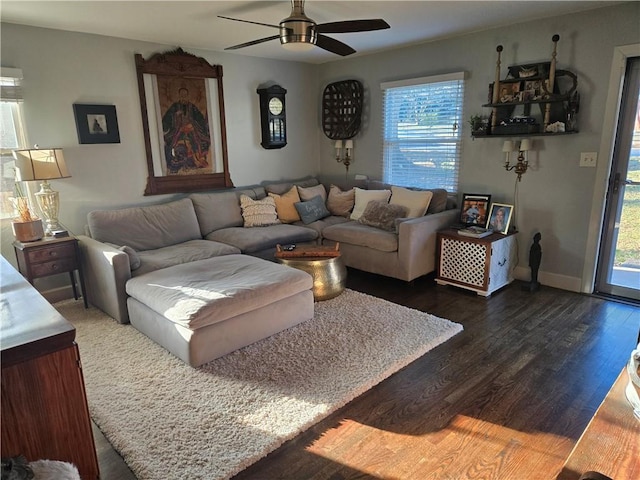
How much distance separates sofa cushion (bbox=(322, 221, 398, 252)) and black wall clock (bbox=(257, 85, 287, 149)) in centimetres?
148

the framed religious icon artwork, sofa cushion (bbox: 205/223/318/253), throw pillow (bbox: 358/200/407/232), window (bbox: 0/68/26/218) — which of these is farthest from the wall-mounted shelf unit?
window (bbox: 0/68/26/218)

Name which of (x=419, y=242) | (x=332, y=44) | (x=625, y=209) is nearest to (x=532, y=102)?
(x=625, y=209)

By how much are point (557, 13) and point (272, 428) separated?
3.89 metres

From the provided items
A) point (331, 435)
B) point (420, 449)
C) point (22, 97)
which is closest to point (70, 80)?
point (22, 97)

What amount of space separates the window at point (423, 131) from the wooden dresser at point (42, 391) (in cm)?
400

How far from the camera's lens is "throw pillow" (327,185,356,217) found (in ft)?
16.4

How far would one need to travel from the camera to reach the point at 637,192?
3.47m

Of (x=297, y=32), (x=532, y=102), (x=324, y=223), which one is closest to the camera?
(x=297, y=32)

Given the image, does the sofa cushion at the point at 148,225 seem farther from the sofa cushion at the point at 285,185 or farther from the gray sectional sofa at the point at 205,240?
the sofa cushion at the point at 285,185

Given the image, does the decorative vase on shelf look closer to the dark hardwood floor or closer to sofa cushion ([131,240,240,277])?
sofa cushion ([131,240,240,277])

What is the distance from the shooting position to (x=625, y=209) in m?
3.56

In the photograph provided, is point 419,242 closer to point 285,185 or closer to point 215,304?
point 285,185

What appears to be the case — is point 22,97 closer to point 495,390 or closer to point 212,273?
point 212,273

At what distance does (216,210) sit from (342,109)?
2.18 m
